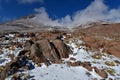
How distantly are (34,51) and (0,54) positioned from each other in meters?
3.39

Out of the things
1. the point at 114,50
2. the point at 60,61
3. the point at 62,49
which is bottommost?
the point at 114,50

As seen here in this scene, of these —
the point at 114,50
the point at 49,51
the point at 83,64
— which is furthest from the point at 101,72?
the point at 114,50

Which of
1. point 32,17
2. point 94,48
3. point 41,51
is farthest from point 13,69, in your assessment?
point 32,17

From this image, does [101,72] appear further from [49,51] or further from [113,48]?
[113,48]

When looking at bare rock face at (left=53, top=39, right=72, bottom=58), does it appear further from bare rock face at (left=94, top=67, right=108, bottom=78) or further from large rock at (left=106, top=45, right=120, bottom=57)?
large rock at (left=106, top=45, right=120, bottom=57)

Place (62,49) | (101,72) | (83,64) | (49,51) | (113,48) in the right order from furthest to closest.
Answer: (113,48), (62,49), (49,51), (83,64), (101,72)

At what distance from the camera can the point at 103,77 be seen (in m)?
19.6

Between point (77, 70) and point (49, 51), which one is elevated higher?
point (49, 51)

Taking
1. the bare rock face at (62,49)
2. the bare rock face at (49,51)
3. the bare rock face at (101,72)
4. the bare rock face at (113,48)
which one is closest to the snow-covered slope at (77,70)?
the bare rock face at (101,72)

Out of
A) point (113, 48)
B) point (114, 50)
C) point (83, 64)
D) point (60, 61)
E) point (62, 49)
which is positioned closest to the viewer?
point (83, 64)

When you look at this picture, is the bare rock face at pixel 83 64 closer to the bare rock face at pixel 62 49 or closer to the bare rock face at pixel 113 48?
the bare rock face at pixel 62 49

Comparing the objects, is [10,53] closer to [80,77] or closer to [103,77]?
[80,77]

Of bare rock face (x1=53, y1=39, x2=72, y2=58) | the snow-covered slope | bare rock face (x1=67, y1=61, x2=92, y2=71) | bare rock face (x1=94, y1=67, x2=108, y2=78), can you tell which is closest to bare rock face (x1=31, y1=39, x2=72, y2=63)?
bare rock face (x1=53, y1=39, x2=72, y2=58)

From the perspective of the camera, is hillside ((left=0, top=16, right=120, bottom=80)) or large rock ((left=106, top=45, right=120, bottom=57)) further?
large rock ((left=106, top=45, right=120, bottom=57))
